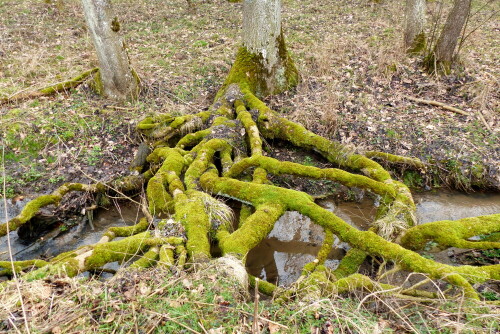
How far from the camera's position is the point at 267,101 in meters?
7.68

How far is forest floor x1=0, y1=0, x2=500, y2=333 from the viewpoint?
2797mm

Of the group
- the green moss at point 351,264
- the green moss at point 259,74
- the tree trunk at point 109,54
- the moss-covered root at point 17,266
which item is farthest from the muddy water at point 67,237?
the green moss at point 259,74

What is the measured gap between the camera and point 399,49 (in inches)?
352

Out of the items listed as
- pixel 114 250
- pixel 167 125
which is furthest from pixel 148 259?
pixel 167 125

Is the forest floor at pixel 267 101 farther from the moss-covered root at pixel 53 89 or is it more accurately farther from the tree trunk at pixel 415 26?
the tree trunk at pixel 415 26

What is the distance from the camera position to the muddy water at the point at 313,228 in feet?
15.5

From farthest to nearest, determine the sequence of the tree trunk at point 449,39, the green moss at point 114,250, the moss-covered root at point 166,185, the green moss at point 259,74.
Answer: the tree trunk at point 449,39
the green moss at point 259,74
the moss-covered root at point 166,185
the green moss at point 114,250

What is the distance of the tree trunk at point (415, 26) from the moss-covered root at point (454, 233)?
21.4 ft

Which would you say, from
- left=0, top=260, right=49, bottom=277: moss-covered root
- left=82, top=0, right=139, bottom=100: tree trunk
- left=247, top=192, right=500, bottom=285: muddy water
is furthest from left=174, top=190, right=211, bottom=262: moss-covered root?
left=82, top=0, right=139, bottom=100: tree trunk

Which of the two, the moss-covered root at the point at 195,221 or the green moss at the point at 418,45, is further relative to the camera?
the green moss at the point at 418,45

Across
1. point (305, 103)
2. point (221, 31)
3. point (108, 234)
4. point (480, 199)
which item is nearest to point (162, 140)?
point (108, 234)

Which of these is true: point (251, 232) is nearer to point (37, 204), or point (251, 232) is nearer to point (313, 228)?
point (313, 228)

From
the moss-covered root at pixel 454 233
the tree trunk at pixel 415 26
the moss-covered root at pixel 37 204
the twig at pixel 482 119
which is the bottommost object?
the moss-covered root at pixel 454 233

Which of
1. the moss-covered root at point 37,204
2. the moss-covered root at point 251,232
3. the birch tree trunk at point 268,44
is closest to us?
the moss-covered root at point 251,232
